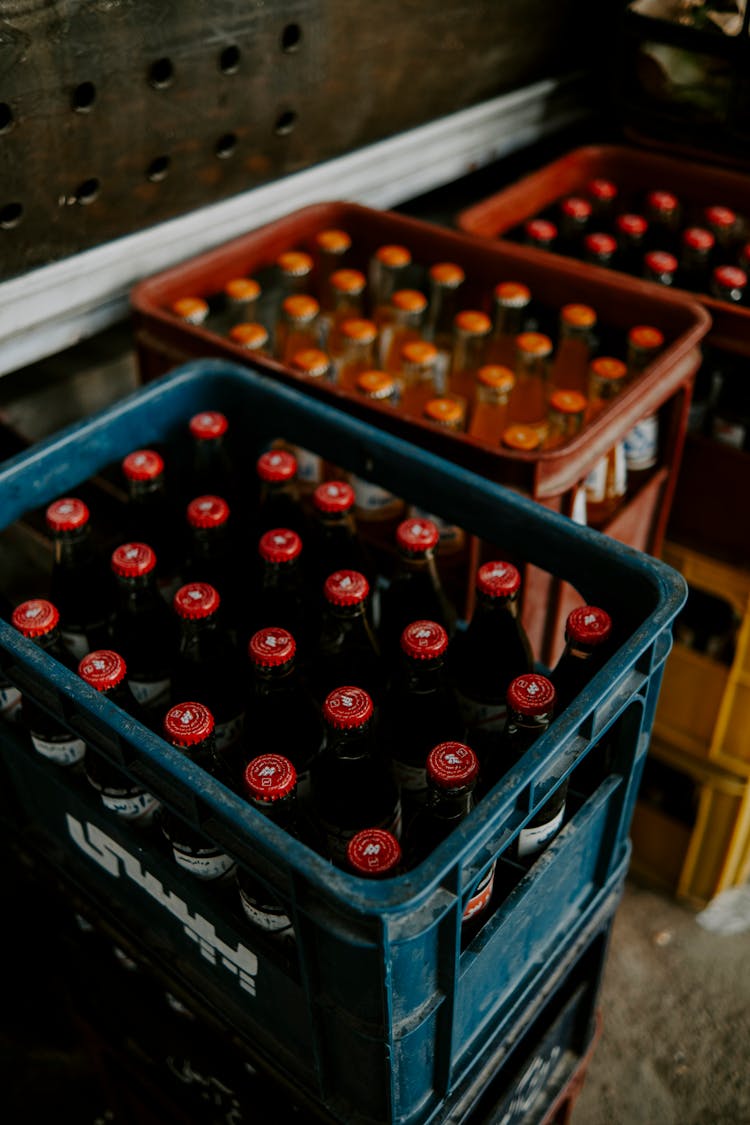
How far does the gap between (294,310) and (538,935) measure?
0.89 metres

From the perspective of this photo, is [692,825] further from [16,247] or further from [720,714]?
[16,247]

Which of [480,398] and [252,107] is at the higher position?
[252,107]

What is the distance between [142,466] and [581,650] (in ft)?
1.71

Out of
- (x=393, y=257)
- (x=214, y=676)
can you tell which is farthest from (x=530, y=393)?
(x=214, y=676)

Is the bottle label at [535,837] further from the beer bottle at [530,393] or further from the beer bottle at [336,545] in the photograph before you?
the beer bottle at [530,393]

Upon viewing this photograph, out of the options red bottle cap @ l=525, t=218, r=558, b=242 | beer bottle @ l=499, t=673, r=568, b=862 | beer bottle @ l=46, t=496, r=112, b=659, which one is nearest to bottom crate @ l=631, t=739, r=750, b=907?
beer bottle @ l=499, t=673, r=568, b=862

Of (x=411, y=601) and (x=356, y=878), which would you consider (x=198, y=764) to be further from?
(x=411, y=601)

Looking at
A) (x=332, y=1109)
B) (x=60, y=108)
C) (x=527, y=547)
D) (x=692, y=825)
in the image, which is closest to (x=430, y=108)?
(x=60, y=108)

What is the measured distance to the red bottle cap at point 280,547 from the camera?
1.03 m

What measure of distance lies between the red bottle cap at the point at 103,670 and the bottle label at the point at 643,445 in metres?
0.74

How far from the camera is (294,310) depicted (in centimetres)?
138

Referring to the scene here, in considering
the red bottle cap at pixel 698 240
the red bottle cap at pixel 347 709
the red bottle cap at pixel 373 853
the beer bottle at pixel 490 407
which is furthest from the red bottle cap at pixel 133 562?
A: the red bottle cap at pixel 698 240

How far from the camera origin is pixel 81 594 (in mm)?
1159

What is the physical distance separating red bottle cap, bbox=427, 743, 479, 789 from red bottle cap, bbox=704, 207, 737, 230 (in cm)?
118
